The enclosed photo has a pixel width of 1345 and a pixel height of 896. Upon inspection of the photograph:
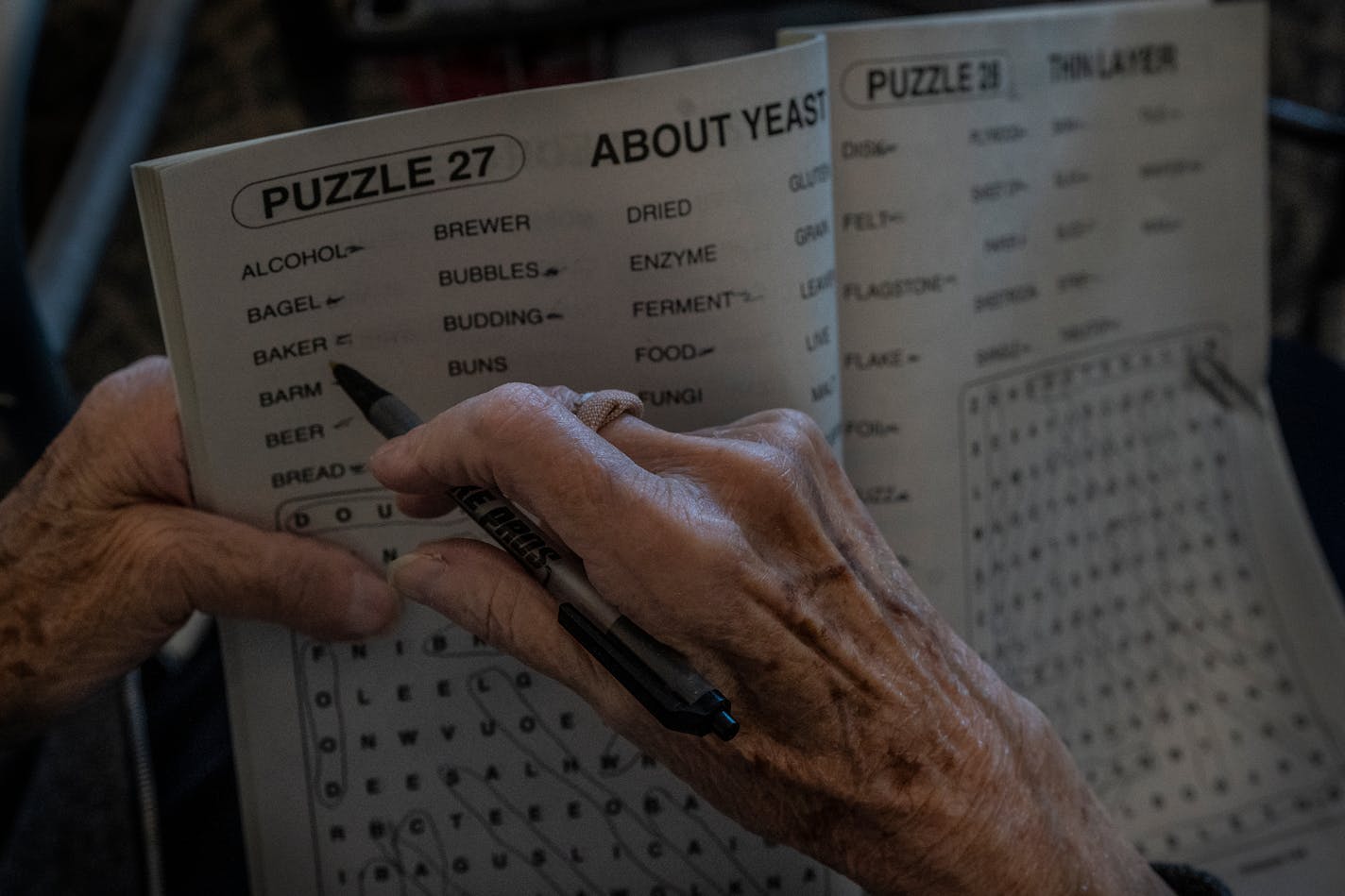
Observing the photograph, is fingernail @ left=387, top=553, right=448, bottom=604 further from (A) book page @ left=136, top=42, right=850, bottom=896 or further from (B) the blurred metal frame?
(B) the blurred metal frame

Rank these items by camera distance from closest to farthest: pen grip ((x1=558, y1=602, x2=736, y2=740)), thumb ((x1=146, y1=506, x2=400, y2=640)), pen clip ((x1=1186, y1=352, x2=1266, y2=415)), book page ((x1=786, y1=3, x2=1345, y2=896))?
pen grip ((x1=558, y1=602, x2=736, y2=740)), thumb ((x1=146, y1=506, x2=400, y2=640)), book page ((x1=786, y1=3, x2=1345, y2=896)), pen clip ((x1=1186, y1=352, x2=1266, y2=415))

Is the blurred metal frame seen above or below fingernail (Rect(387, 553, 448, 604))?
above

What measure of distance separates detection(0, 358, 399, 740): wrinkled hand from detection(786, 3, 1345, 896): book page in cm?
29

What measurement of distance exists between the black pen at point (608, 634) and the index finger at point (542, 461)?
0.02 metres

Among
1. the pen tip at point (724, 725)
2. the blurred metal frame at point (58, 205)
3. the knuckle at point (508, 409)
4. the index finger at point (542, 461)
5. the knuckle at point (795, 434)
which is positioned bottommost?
the pen tip at point (724, 725)

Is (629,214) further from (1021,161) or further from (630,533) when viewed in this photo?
(1021,161)

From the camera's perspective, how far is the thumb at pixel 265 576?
491mm

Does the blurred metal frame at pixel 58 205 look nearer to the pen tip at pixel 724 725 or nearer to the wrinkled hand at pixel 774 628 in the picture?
the wrinkled hand at pixel 774 628

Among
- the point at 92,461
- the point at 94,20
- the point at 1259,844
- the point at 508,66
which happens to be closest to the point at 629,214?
the point at 92,461

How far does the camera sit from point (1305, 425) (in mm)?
782

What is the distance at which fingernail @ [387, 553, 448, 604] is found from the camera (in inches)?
17.1

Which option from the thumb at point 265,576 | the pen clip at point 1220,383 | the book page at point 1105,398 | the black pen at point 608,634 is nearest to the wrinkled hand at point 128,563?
the thumb at point 265,576

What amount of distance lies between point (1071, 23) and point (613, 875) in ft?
1.83

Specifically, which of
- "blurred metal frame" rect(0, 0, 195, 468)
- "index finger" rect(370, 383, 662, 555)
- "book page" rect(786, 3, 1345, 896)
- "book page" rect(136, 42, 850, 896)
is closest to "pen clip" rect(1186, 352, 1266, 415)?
"book page" rect(786, 3, 1345, 896)
